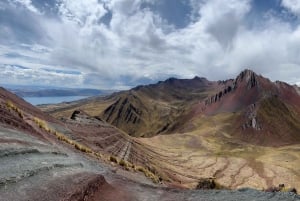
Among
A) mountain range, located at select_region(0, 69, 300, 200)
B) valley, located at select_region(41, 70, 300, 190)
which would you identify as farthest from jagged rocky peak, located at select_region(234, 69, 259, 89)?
mountain range, located at select_region(0, 69, 300, 200)

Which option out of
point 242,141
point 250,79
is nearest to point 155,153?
point 242,141

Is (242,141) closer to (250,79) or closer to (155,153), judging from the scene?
(250,79)

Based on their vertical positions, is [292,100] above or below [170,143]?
above

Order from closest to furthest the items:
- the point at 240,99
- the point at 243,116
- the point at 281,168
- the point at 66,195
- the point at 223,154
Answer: the point at 66,195 → the point at 281,168 → the point at 223,154 → the point at 243,116 → the point at 240,99

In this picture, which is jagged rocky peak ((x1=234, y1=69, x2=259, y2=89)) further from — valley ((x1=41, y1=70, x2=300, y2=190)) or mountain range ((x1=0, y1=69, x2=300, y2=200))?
mountain range ((x1=0, y1=69, x2=300, y2=200))

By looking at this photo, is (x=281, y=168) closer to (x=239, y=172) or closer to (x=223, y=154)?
(x=239, y=172)

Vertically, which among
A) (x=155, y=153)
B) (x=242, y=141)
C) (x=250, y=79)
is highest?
(x=250, y=79)

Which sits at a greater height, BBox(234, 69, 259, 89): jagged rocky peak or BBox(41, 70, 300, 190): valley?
BBox(234, 69, 259, 89): jagged rocky peak

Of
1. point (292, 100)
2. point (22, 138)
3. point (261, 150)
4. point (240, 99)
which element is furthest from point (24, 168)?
point (292, 100)

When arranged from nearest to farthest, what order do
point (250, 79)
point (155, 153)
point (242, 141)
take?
point (155, 153) < point (242, 141) < point (250, 79)
